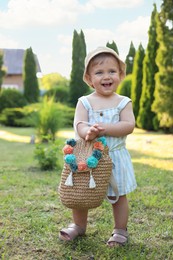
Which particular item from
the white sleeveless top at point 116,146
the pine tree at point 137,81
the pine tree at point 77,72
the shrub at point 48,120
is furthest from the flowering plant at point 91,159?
the pine tree at point 77,72

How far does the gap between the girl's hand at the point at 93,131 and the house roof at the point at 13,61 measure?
115ft

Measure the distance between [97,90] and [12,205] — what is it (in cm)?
164

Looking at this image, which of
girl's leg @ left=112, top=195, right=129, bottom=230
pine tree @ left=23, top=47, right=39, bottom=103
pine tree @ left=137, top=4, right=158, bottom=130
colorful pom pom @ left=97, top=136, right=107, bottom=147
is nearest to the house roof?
pine tree @ left=23, top=47, right=39, bottom=103

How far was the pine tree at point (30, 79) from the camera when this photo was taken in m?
22.6

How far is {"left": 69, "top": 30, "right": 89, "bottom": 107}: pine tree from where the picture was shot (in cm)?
2202

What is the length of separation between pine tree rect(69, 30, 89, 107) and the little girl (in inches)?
760

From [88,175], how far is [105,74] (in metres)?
0.67

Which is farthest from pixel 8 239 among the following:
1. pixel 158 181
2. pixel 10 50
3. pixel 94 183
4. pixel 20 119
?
pixel 10 50

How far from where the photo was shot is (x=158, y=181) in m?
4.73

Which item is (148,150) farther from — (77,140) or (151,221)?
(77,140)

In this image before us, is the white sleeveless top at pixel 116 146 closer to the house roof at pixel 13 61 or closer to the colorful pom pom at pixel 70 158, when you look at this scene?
the colorful pom pom at pixel 70 158

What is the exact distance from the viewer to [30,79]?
22.8 metres

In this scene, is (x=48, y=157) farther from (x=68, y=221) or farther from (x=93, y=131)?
(x=93, y=131)

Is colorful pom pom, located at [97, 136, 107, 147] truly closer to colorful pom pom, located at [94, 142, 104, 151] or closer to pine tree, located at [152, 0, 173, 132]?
colorful pom pom, located at [94, 142, 104, 151]
